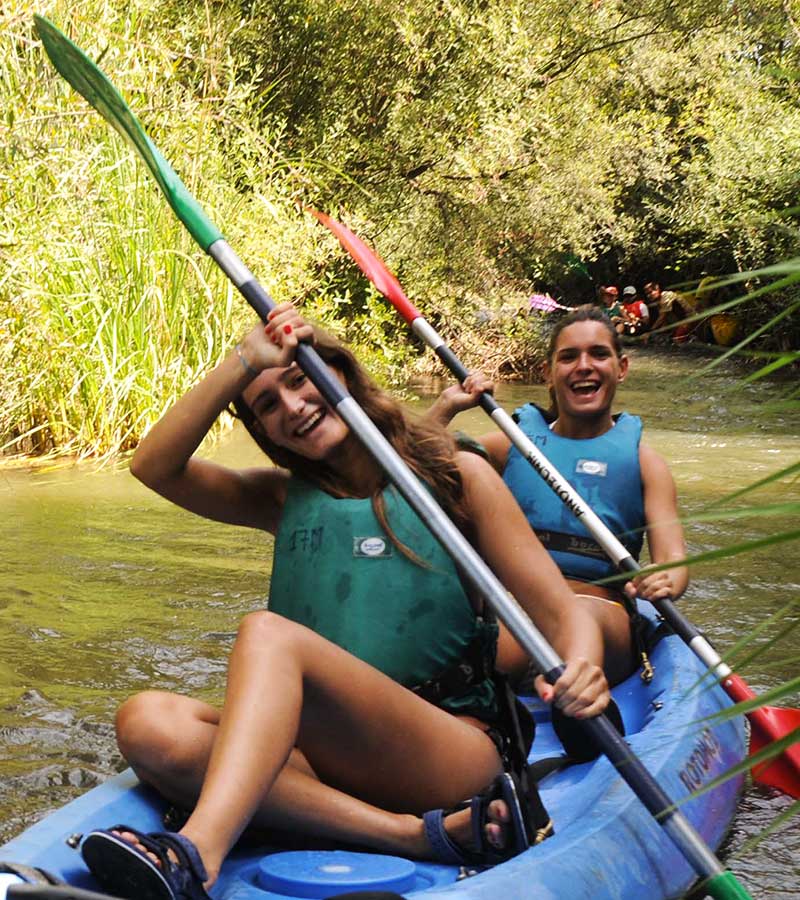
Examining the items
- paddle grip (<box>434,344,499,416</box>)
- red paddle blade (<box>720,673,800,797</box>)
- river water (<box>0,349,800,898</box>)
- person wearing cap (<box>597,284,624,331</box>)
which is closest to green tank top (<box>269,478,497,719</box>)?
river water (<box>0,349,800,898</box>)

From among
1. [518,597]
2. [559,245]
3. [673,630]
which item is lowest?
[673,630]

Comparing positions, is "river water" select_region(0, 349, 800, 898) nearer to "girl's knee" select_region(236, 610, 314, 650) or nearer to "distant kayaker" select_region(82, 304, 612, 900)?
"distant kayaker" select_region(82, 304, 612, 900)

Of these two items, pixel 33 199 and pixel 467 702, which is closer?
pixel 467 702

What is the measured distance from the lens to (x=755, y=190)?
11898 millimetres

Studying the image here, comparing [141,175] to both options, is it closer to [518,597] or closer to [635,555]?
[635,555]

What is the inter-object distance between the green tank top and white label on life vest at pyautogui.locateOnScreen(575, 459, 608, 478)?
1.38m

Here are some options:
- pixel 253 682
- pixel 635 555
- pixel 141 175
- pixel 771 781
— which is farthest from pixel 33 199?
pixel 253 682

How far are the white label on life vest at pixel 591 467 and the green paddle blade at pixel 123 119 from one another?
4.23 ft

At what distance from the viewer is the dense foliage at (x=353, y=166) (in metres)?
6.38

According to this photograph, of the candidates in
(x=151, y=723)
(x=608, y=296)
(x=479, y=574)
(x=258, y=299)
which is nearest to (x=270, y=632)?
(x=151, y=723)

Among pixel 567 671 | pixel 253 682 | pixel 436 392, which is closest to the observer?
pixel 253 682

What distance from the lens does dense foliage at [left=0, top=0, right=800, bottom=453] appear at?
6379 mm

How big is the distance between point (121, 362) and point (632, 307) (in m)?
12.1

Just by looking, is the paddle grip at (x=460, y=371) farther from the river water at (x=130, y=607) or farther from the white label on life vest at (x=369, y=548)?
the white label on life vest at (x=369, y=548)
